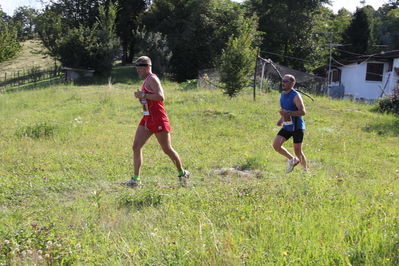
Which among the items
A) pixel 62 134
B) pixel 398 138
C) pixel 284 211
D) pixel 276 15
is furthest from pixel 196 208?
pixel 276 15

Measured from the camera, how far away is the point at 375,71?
89.4 ft

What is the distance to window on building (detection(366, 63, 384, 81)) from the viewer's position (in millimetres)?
27094

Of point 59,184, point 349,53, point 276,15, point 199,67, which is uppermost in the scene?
point 276,15

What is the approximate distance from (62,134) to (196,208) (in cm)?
651

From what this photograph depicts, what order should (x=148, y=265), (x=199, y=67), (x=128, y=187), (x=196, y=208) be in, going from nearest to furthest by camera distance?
(x=148, y=265) < (x=196, y=208) < (x=128, y=187) < (x=199, y=67)

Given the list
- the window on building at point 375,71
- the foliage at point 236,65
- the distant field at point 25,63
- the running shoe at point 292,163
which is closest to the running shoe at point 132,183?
the running shoe at point 292,163

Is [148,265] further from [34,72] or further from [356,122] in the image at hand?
[34,72]

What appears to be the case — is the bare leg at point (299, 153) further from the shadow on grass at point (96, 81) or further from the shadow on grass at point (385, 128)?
the shadow on grass at point (96, 81)

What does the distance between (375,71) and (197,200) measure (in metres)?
26.7

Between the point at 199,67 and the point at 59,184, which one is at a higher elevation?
the point at 199,67

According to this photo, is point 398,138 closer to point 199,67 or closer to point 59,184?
point 59,184

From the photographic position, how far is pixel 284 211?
13.3ft

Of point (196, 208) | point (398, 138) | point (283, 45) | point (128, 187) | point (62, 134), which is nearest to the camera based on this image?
point (196, 208)

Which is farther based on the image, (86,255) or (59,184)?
(59,184)
